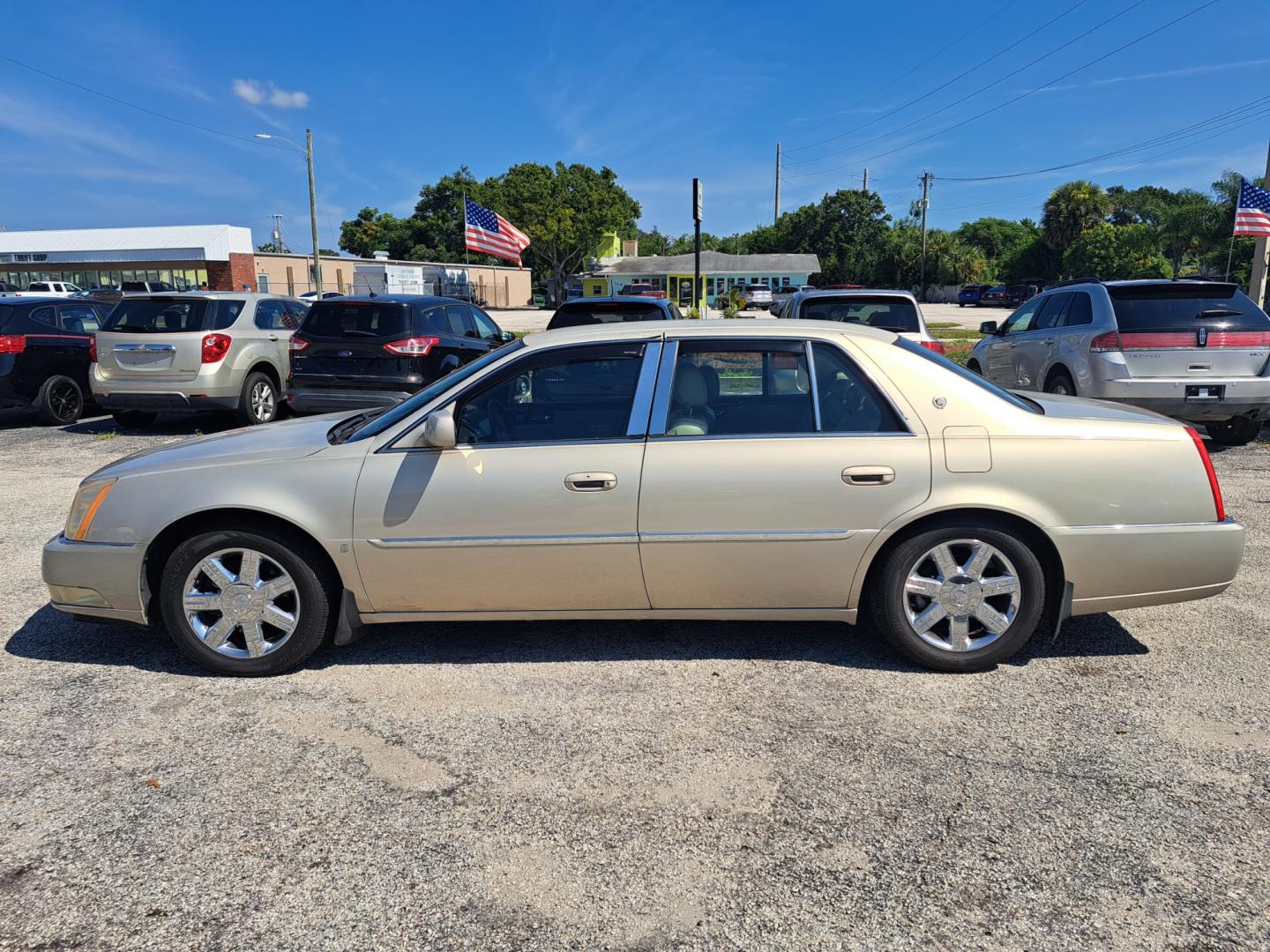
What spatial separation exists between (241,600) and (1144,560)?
3.93 meters

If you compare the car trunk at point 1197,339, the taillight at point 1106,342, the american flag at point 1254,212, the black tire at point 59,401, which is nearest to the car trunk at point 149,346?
the black tire at point 59,401

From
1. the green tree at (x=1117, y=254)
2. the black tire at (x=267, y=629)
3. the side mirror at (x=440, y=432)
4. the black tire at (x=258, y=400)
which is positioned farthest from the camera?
the green tree at (x=1117, y=254)

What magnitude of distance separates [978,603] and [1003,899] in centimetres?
158

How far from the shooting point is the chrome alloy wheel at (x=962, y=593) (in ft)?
12.7

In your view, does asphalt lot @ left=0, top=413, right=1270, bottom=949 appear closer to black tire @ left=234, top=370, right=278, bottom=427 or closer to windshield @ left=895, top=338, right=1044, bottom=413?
windshield @ left=895, top=338, right=1044, bottom=413

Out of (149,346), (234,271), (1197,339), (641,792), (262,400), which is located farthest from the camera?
(234,271)

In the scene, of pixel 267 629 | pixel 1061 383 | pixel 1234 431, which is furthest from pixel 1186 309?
pixel 267 629

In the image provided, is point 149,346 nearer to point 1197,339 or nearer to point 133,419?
point 133,419

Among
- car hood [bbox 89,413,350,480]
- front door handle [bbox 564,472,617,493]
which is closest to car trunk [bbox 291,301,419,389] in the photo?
car hood [bbox 89,413,350,480]

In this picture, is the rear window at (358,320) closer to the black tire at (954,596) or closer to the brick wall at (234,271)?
the black tire at (954,596)

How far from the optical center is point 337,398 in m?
9.50

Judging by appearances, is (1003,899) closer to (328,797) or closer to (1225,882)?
(1225,882)

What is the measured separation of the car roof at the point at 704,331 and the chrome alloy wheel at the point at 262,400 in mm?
7786

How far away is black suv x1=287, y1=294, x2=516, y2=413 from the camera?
952 centimetres
